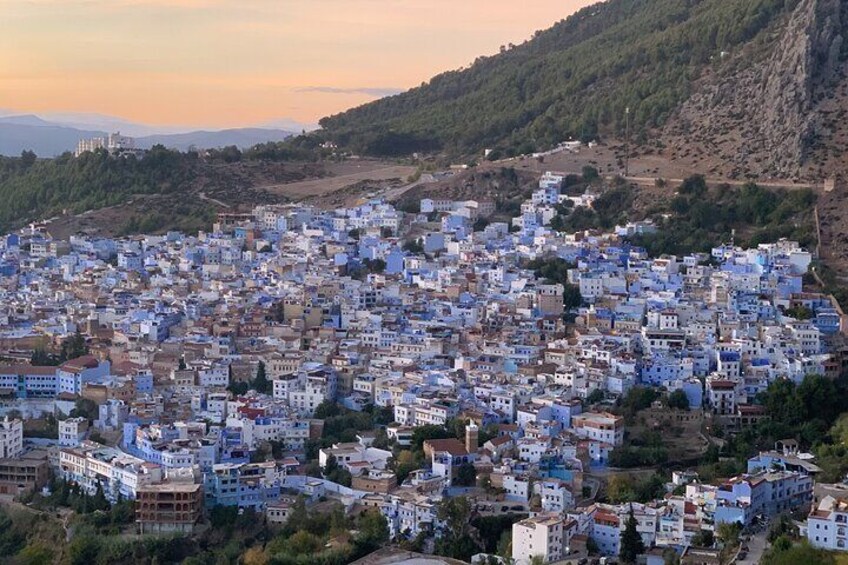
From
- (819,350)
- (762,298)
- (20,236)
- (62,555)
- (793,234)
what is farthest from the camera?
(20,236)

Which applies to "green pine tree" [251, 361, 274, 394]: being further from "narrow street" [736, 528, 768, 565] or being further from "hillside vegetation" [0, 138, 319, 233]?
"hillside vegetation" [0, 138, 319, 233]

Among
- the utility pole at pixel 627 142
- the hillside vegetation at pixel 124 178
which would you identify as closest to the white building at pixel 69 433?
the hillside vegetation at pixel 124 178

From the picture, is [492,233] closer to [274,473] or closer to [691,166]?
[691,166]

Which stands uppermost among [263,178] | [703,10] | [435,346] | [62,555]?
[703,10]

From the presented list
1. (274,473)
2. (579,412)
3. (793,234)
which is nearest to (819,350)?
(579,412)

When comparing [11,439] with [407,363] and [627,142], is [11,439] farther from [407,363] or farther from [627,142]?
[627,142]

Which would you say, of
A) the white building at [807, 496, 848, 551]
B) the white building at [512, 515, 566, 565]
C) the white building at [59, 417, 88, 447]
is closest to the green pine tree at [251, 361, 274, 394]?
the white building at [59, 417, 88, 447]
